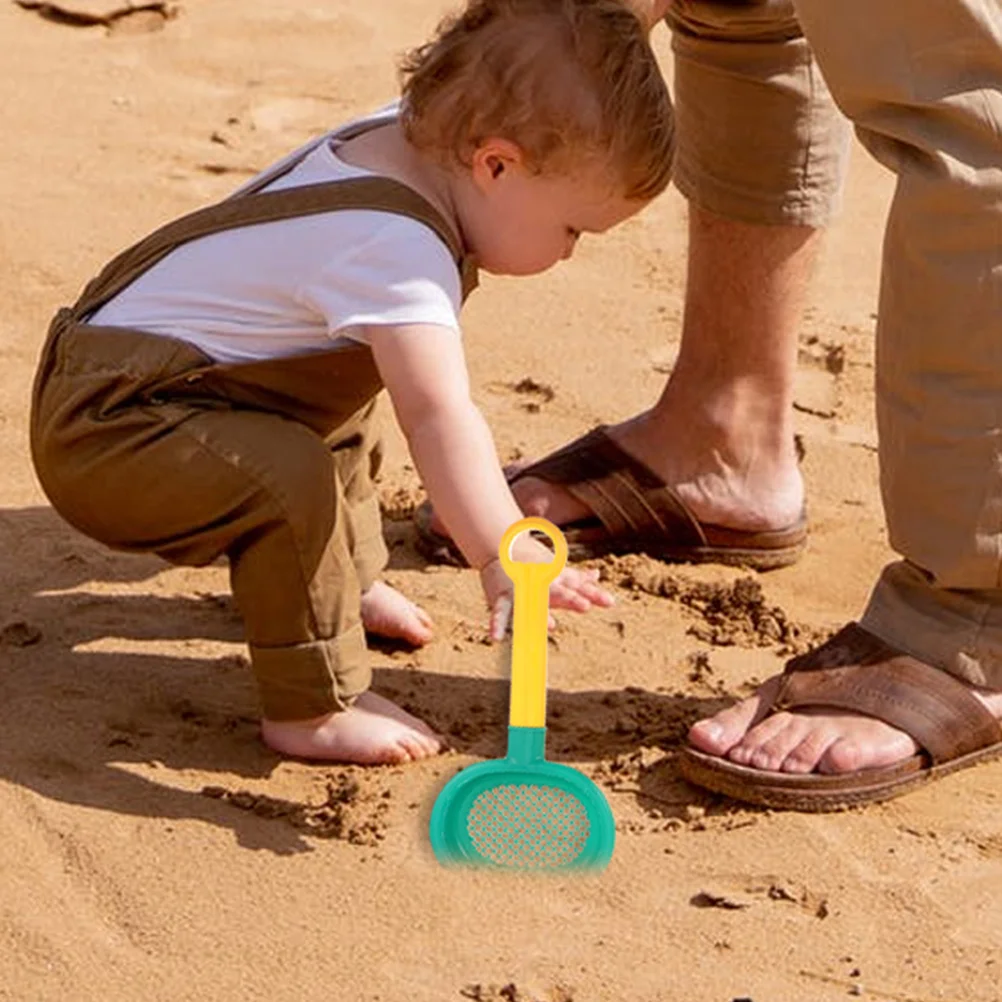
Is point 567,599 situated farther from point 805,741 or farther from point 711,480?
point 711,480

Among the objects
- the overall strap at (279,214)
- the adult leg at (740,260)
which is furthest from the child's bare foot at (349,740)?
the adult leg at (740,260)

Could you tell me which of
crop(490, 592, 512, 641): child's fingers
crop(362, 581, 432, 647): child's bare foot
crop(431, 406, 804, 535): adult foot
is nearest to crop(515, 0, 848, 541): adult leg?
crop(431, 406, 804, 535): adult foot

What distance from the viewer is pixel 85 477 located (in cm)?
276

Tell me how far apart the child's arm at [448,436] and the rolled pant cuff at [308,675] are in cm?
27

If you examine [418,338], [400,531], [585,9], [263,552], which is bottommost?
[400,531]

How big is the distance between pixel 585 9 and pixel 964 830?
934 millimetres

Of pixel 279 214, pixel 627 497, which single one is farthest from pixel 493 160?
pixel 627 497

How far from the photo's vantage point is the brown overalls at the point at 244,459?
270 centimetres

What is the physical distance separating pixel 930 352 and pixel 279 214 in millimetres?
693

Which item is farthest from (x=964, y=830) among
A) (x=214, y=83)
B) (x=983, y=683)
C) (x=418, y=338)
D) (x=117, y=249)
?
(x=214, y=83)

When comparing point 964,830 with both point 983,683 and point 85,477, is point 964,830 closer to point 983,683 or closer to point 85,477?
point 983,683

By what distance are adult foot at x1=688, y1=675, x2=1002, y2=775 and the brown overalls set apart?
395 millimetres

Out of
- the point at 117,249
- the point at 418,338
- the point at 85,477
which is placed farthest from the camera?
the point at 117,249

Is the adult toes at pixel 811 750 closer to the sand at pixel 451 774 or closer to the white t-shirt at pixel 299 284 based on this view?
the sand at pixel 451 774
